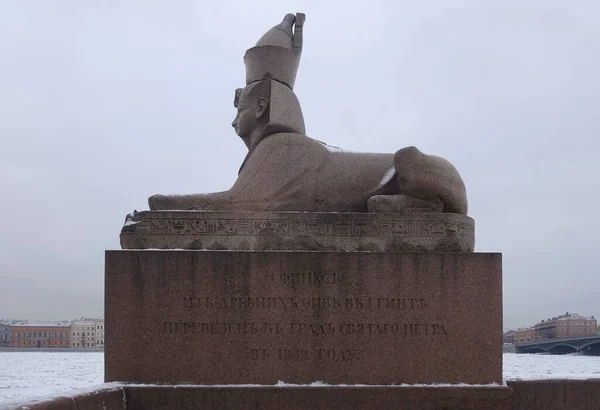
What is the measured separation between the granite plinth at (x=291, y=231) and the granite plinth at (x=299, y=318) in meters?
0.18

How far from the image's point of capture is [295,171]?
7.20 metres

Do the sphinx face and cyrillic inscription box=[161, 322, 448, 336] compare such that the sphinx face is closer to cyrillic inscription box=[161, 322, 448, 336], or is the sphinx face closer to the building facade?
cyrillic inscription box=[161, 322, 448, 336]

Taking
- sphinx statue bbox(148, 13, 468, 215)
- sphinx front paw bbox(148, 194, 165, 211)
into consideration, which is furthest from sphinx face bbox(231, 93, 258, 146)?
sphinx front paw bbox(148, 194, 165, 211)

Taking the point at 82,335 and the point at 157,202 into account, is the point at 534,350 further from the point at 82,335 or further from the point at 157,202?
the point at 157,202

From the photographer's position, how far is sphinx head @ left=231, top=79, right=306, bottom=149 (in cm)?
749

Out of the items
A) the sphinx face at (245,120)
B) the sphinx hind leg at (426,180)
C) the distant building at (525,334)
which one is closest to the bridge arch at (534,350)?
the distant building at (525,334)

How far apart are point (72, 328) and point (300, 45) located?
12932 centimetres

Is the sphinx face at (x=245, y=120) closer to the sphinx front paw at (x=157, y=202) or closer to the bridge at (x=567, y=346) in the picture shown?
the sphinx front paw at (x=157, y=202)

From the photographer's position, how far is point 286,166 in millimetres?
7191

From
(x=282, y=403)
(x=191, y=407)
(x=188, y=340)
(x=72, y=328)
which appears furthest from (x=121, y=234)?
(x=72, y=328)

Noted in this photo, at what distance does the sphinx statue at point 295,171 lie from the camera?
7.02m

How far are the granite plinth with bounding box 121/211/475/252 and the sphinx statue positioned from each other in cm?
19

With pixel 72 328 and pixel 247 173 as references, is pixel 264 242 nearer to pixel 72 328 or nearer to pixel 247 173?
pixel 247 173

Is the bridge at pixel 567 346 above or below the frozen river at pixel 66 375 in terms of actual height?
below
